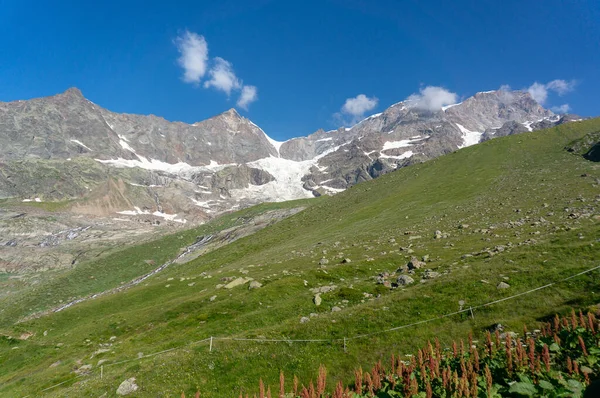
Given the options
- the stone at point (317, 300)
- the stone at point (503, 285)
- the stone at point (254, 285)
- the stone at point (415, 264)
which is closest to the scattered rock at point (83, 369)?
the stone at point (254, 285)

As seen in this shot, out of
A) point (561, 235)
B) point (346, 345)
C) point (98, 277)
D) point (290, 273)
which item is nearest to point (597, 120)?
point (561, 235)

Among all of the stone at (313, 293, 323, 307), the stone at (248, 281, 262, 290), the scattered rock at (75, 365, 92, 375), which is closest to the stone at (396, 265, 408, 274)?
the stone at (313, 293, 323, 307)

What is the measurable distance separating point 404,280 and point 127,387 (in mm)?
23299

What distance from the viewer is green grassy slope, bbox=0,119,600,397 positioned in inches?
792

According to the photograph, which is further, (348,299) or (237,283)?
(237,283)

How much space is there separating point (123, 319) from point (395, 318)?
36733 millimetres

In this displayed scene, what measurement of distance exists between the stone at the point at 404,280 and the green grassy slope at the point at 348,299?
74.3 inches

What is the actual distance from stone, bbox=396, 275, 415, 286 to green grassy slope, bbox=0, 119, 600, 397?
1.89 meters

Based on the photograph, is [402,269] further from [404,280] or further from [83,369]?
[83,369]

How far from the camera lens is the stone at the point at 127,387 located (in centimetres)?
2000

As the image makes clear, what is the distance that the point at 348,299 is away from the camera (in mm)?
29281

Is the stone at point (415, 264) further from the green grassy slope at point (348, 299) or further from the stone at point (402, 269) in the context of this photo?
the green grassy slope at point (348, 299)

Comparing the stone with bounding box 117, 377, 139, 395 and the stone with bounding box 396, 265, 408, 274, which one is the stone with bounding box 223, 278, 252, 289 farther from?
the stone with bounding box 117, 377, 139, 395

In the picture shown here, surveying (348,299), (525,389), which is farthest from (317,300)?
(525,389)
